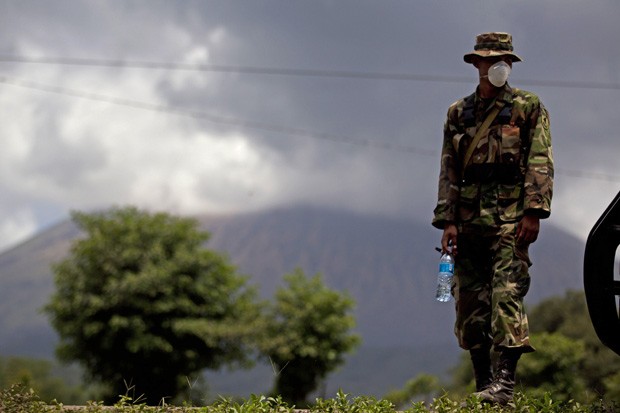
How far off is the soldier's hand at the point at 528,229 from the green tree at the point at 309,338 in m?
32.6

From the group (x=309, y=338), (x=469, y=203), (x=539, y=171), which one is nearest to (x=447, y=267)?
(x=469, y=203)

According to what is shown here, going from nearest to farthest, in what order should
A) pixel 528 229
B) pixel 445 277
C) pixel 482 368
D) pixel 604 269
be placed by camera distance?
pixel 604 269
pixel 528 229
pixel 445 277
pixel 482 368

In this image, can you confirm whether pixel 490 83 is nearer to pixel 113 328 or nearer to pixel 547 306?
pixel 113 328

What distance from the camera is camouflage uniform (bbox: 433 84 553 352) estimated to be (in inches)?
250

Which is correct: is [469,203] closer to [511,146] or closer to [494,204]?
[494,204]

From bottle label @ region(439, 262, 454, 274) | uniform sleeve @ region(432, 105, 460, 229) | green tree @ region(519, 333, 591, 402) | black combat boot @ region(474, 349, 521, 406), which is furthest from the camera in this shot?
green tree @ region(519, 333, 591, 402)

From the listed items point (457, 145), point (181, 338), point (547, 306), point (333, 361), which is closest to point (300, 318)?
point (333, 361)

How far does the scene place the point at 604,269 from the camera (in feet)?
18.9

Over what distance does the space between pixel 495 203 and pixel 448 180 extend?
1.37 feet

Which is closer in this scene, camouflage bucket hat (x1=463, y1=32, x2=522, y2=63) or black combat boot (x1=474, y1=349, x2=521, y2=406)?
black combat boot (x1=474, y1=349, x2=521, y2=406)

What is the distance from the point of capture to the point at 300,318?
40125 millimetres

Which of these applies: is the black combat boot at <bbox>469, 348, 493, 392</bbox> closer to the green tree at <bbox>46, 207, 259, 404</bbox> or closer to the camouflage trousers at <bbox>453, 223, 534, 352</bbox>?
the camouflage trousers at <bbox>453, 223, 534, 352</bbox>

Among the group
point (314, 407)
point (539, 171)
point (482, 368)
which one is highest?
point (539, 171)

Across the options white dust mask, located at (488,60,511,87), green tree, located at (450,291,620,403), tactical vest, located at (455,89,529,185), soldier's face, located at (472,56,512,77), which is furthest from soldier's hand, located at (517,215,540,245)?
green tree, located at (450,291,620,403)
